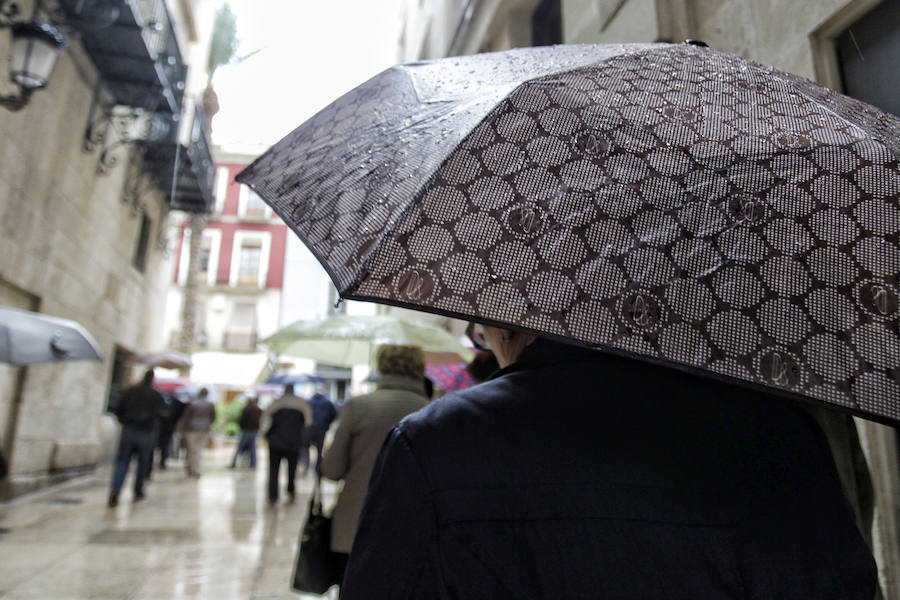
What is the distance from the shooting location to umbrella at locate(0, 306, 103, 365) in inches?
221

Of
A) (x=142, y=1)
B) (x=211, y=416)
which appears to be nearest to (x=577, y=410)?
(x=142, y=1)

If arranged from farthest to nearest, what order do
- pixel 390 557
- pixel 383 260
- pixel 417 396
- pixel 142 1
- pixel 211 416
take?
1. pixel 211 416
2. pixel 142 1
3. pixel 417 396
4. pixel 383 260
5. pixel 390 557

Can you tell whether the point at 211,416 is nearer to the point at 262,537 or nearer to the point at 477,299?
the point at 262,537

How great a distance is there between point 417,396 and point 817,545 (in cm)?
296

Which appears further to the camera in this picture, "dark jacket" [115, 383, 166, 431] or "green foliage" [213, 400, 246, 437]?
"green foliage" [213, 400, 246, 437]

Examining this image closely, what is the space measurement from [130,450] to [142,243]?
794 cm

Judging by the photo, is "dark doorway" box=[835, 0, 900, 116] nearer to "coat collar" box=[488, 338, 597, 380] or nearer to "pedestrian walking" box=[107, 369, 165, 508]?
"coat collar" box=[488, 338, 597, 380]

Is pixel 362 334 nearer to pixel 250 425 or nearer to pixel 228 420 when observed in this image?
pixel 250 425

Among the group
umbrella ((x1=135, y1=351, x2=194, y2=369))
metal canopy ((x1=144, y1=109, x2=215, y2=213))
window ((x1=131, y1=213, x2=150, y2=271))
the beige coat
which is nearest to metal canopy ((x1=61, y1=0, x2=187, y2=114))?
metal canopy ((x1=144, y1=109, x2=215, y2=213))

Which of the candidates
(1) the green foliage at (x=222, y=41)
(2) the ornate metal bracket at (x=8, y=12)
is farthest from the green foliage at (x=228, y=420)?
(2) the ornate metal bracket at (x=8, y=12)

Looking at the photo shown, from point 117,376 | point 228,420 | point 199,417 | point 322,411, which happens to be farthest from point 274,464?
point 228,420

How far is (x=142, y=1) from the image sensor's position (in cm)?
966

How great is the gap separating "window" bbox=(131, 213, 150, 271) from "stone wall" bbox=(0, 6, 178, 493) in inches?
39.3

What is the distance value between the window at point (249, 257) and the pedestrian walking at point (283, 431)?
27739 millimetres
